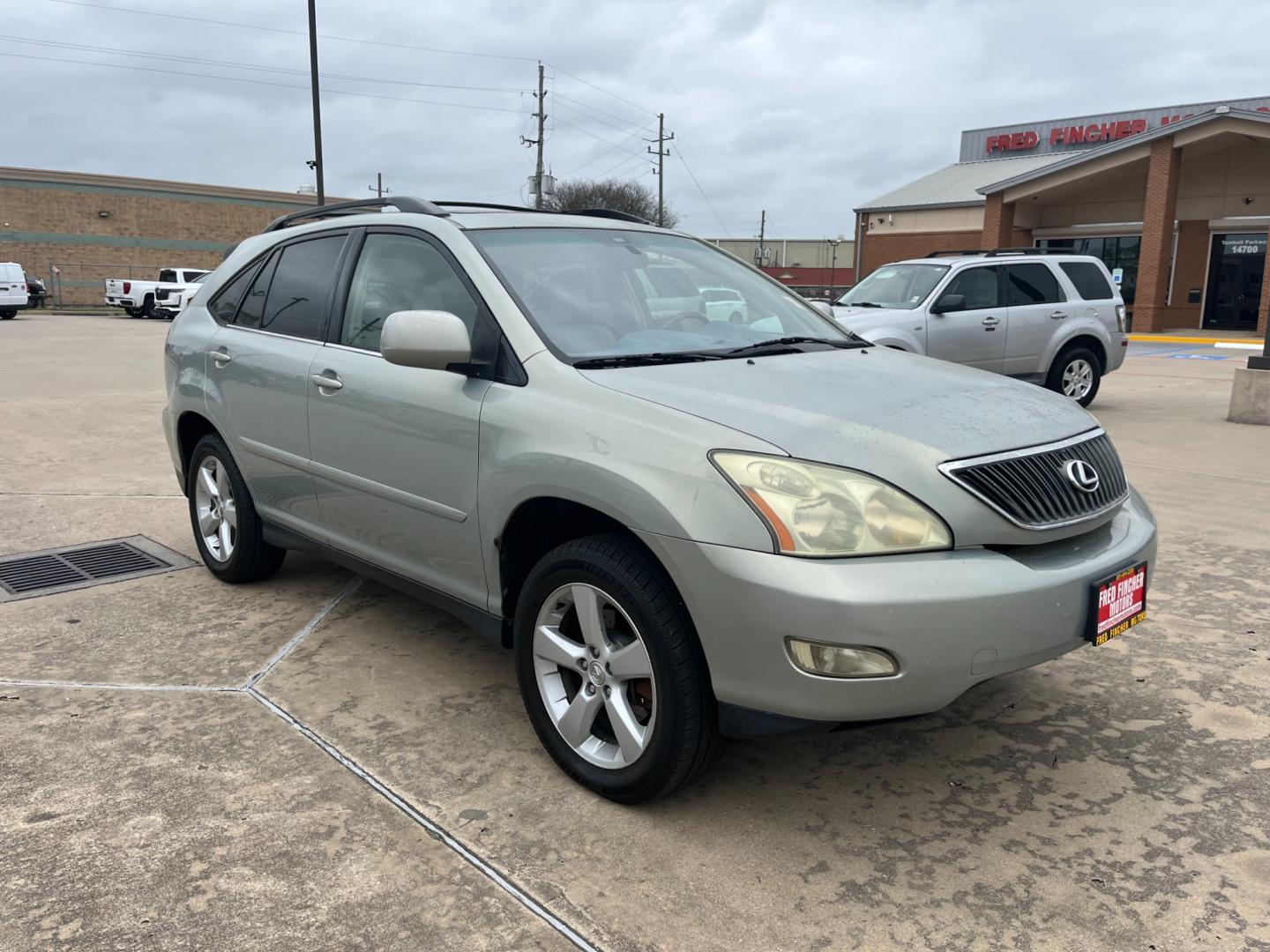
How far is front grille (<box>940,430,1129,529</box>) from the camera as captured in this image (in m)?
2.67

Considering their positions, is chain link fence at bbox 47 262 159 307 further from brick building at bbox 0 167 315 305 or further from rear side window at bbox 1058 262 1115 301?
rear side window at bbox 1058 262 1115 301

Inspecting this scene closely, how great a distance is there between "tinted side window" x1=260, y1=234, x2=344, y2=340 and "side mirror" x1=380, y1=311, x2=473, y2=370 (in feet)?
3.59

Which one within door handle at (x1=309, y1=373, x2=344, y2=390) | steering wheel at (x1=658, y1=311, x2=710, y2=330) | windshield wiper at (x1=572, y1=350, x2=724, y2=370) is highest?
steering wheel at (x1=658, y1=311, x2=710, y2=330)

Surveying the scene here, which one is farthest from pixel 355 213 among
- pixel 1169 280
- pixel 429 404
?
pixel 1169 280

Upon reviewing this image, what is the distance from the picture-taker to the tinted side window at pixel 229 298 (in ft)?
15.8

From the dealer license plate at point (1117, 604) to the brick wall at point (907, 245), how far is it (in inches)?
1386

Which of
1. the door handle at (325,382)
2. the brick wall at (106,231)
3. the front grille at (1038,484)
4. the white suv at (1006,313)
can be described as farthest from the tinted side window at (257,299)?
the brick wall at (106,231)

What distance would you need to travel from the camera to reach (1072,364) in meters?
11.5

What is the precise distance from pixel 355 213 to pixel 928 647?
3121 millimetres

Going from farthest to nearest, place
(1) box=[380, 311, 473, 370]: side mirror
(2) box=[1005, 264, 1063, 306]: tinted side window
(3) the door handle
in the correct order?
(2) box=[1005, 264, 1063, 306]: tinted side window
(3) the door handle
(1) box=[380, 311, 473, 370]: side mirror

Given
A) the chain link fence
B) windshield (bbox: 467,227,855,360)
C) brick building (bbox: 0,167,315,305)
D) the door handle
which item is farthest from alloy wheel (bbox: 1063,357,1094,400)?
the chain link fence

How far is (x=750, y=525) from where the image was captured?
2.51 meters

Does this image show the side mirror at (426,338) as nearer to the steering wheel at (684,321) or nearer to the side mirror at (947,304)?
the steering wheel at (684,321)

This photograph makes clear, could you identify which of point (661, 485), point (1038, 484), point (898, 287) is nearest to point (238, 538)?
point (661, 485)
